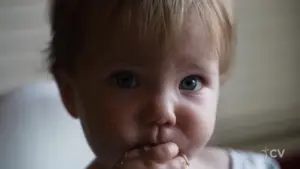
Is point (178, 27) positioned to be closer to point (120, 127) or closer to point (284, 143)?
point (120, 127)

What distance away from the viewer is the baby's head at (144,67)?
605 mm

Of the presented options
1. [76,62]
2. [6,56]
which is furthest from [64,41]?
[6,56]

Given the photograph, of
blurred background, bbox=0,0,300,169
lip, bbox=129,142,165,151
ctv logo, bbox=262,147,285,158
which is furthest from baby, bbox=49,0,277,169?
ctv logo, bbox=262,147,285,158

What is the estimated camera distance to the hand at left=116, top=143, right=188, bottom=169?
61 centimetres

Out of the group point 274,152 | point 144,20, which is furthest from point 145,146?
point 274,152

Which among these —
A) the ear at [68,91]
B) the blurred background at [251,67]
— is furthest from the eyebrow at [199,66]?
the blurred background at [251,67]

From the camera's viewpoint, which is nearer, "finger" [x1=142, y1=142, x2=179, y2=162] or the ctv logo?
"finger" [x1=142, y1=142, x2=179, y2=162]

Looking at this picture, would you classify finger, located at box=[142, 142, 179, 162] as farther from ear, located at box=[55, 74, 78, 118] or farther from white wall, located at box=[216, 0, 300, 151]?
white wall, located at box=[216, 0, 300, 151]

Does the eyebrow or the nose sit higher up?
the eyebrow

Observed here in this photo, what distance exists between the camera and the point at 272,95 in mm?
1441

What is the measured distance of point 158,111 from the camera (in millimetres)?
604

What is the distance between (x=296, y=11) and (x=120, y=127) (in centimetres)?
88

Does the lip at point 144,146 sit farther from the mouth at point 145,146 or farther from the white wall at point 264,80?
the white wall at point 264,80

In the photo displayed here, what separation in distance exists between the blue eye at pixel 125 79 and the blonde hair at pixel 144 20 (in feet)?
0.15
